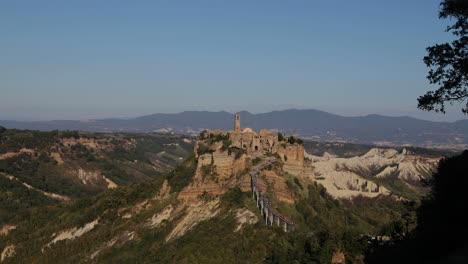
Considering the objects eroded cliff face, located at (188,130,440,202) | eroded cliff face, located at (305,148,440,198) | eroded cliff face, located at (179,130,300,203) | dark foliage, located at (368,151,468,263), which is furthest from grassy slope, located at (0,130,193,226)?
dark foliage, located at (368,151,468,263)

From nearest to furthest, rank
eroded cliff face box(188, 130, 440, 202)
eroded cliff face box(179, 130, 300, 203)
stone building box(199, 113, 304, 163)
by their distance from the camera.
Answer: eroded cliff face box(179, 130, 300, 203) → eroded cliff face box(188, 130, 440, 202) → stone building box(199, 113, 304, 163)

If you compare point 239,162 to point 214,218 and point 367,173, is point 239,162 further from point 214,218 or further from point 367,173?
point 367,173

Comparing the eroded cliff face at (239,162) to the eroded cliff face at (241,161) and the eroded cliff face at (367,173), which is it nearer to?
the eroded cliff face at (241,161)

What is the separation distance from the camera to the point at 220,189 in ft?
187

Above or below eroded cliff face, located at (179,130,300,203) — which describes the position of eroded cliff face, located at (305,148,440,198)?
below

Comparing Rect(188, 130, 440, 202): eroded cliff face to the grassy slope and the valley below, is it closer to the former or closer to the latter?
the valley below

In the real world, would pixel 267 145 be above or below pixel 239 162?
above

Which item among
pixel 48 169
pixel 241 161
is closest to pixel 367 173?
pixel 48 169

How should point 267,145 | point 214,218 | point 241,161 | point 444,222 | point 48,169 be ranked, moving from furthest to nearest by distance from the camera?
point 48,169
point 267,145
point 241,161
point 214,218
point 444,222

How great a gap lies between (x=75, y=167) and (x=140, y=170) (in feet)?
103

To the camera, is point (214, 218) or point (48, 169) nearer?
point (214, 218)

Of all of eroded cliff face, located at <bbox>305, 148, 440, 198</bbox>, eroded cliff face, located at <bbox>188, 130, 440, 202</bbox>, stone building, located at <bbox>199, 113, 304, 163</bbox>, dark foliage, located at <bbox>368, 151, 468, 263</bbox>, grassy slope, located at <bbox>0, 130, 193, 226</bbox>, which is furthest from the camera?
grassy slope, located at <bbox>0, 130, 193, 226</bbox>

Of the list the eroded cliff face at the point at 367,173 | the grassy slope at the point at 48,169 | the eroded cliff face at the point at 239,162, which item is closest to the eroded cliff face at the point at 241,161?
the eroded cliff face at the point at 239,162

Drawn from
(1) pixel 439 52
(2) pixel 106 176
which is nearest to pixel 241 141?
(1) pixel 439 52
